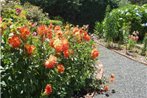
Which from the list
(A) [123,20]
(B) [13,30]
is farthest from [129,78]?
(A) [123,20]

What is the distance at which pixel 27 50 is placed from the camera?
4.42m

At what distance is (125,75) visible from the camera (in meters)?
7.62

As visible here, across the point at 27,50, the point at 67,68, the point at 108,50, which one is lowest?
the point at 108,50

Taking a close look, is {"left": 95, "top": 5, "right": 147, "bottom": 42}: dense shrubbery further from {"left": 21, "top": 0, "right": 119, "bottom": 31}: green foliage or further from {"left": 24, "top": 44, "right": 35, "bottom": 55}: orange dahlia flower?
{"left": 24, "top": 44, "right": 35, "bottom": 55}: orange dahlia flower

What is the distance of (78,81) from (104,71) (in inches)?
82.7

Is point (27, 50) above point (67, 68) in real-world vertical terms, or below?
above

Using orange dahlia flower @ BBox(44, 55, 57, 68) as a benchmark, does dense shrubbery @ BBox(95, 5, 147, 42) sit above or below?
below

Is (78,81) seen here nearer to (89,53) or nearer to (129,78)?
(89,53)

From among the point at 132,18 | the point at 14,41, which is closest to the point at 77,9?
the point at 132,18

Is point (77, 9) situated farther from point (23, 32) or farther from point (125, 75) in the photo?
point (23, 32)

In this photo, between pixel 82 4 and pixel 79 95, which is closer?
pixel 79 95

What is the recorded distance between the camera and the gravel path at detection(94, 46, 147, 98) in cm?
650

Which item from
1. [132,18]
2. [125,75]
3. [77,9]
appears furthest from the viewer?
[77,9]

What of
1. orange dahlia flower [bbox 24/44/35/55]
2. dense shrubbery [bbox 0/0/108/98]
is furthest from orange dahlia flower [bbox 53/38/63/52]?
orange dahlia flower [bbox 24/44/35/55]
